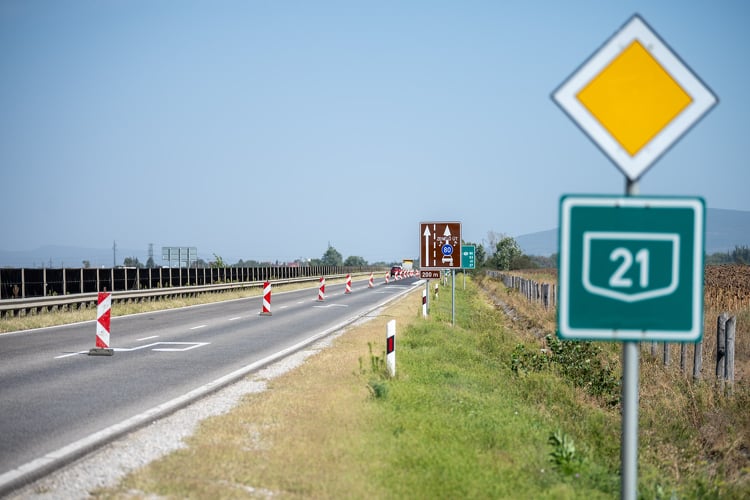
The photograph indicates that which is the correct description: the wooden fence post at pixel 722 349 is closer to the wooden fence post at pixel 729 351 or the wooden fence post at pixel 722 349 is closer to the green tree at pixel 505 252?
the wooden fence post at pixel 729 351

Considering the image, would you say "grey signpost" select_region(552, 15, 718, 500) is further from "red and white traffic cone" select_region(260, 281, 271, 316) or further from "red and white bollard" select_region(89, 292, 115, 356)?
"red and white traffic cone" select_region(260, 281, 271, 316)

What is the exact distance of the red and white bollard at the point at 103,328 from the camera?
13523mm

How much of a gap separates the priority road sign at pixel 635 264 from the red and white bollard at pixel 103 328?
11.9 m

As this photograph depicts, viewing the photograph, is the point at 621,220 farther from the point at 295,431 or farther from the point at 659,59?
the point at 295,431

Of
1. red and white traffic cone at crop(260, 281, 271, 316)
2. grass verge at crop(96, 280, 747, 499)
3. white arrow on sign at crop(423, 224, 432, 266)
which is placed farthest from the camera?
red and white traffic cone at crop(260, 281, 271, 316)

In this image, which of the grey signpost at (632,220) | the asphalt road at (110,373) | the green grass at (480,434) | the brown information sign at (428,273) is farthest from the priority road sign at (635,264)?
the brown information sign at (428,273)

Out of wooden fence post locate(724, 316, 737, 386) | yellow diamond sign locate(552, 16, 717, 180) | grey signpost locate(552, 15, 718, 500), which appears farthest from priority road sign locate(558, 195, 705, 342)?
wooden fence post locate(724, 316, 737, 386)

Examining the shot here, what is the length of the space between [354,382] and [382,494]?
197 inches

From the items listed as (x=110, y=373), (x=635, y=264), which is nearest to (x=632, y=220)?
(x=635, y=264)

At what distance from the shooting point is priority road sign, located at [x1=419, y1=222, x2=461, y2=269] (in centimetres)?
2139

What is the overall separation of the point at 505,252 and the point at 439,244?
304 ft

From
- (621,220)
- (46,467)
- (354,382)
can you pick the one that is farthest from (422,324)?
(621,220)

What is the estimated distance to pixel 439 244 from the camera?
849 inches

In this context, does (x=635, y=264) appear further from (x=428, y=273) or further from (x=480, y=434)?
(x=428, y=273)
